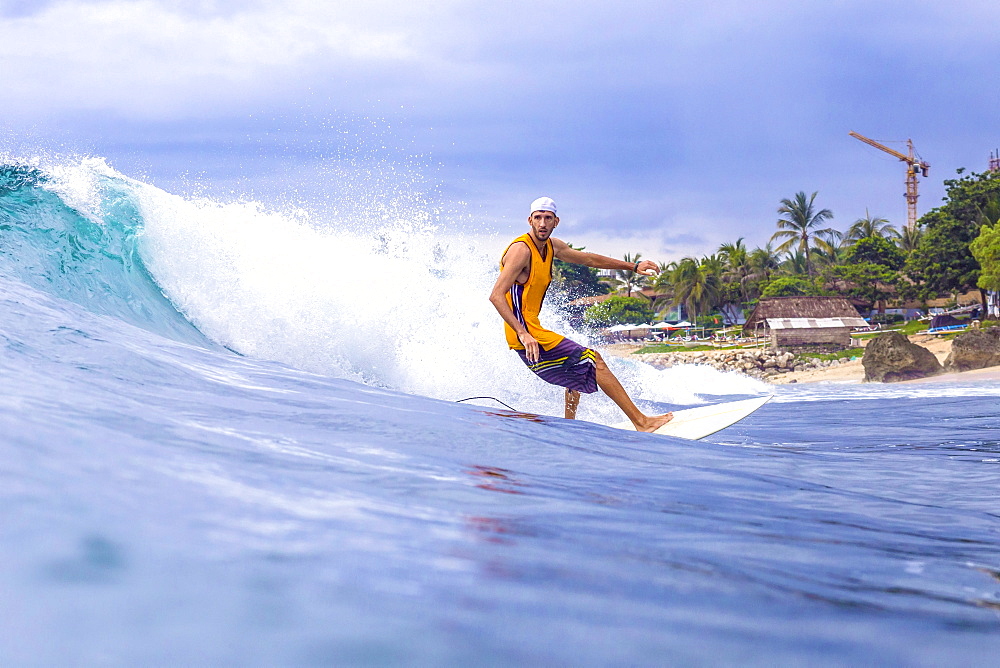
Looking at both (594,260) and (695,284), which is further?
(695,284)

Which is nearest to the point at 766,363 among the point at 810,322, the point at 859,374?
the point at 859,374

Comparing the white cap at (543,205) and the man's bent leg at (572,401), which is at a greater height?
the white cap at (543,205)

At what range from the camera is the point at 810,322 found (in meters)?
43.3

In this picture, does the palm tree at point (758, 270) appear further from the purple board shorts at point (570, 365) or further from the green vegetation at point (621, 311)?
the purple board shorts at point (570, 365)

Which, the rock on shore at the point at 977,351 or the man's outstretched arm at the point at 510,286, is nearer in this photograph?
the man's outstretched arm at the point at 510,286

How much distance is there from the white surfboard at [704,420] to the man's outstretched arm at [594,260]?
95 cm

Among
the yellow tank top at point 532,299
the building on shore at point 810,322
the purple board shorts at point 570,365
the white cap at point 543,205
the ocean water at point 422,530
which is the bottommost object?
the ocean water at point 422,530

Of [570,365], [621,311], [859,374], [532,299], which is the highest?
[621,311]

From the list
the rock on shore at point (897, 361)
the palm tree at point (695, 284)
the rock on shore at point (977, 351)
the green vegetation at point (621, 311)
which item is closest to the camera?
the rock on shore at point (977, 351)

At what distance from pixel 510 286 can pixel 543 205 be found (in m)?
0.55

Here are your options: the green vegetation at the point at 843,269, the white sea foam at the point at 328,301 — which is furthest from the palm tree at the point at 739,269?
the white sea foam at the point at 328,301

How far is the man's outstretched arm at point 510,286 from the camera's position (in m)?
4.93

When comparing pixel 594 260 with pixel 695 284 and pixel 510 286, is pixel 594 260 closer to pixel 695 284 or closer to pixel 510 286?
pixel 510 286

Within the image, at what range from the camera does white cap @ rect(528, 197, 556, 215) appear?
508 centimetres
